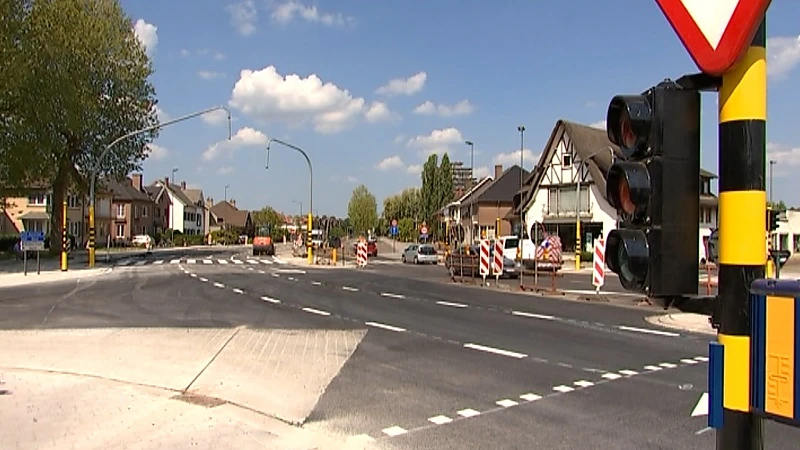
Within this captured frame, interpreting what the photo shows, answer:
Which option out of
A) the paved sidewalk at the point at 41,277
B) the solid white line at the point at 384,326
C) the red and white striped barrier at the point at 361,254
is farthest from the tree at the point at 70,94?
the solid white line at the point at 384,326

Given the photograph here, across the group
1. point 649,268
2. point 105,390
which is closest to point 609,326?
point 105,390

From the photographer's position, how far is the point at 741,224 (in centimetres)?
261

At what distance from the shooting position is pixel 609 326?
1424 cm

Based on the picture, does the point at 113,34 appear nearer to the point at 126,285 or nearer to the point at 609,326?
the point at 126,285

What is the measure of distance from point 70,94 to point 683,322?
34758 millimetres

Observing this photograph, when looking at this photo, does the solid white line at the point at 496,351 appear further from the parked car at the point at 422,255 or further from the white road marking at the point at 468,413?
the parked car at the point at 422,255

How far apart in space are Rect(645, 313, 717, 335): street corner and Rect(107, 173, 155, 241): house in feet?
295

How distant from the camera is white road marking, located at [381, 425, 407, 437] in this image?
249 inches

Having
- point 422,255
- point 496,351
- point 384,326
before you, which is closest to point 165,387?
point 496,351

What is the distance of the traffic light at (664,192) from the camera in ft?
9.16

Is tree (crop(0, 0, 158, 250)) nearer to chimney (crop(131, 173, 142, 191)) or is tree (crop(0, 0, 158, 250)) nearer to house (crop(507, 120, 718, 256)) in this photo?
house (crop(507, 120, 718, 256))

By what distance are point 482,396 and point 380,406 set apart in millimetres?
1243

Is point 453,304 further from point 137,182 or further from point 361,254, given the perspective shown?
point 137,182

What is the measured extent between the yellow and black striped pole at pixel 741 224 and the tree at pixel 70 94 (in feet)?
113
